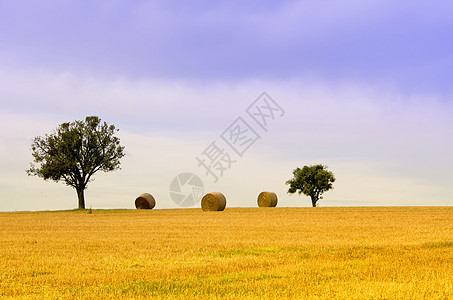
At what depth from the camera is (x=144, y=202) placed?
5941 cm

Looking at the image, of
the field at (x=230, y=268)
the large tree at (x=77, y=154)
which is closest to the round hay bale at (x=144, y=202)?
the large tree at (x=77, y=154)

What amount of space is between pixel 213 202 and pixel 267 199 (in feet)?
47.3

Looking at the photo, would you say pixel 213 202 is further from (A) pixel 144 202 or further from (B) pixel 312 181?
(B) pixel 312 181

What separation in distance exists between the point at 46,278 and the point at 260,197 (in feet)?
178

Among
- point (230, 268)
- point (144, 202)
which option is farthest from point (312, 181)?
point (230, 268)

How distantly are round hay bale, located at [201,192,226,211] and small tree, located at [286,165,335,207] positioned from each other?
83.9ft

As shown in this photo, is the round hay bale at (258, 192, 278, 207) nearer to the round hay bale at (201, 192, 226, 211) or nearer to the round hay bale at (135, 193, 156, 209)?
the round hay bale at (201, 192, 226, 211)

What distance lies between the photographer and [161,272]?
1112cm

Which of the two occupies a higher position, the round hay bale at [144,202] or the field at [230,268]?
the round hay bale at [144,202]

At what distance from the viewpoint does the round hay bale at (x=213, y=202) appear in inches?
1983

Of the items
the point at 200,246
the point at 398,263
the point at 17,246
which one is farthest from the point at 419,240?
the point at 17,246

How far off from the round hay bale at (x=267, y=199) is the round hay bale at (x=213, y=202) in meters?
12.9

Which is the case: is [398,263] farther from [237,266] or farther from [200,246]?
[200,246]

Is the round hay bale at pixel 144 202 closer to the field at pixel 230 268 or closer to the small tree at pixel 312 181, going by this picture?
the small tree at pixel 312 181
